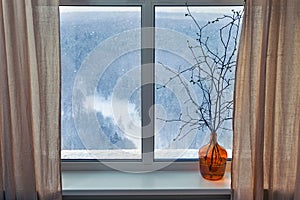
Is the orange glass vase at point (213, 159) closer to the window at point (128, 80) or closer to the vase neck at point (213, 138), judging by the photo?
the vase neck at point (213, 138)

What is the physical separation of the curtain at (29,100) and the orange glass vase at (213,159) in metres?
0.62

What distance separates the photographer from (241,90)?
5.30 feet

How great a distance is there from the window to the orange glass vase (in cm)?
11

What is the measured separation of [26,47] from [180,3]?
674 mm

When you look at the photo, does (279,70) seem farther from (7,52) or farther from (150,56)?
(7,52)

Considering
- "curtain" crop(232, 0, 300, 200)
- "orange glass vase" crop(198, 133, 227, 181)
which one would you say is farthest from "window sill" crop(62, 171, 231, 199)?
"curtain" crop(232, 0, 300, 200)

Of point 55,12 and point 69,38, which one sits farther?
point 69,38

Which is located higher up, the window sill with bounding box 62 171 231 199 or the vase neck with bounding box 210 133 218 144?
the vase neck with bounding box 210 133 218 144

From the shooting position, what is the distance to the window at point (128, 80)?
1841 millimetres

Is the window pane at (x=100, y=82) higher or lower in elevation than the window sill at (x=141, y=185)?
higher

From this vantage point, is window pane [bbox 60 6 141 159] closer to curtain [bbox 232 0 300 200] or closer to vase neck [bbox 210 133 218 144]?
vase neck [bbox 210 133 218 144]

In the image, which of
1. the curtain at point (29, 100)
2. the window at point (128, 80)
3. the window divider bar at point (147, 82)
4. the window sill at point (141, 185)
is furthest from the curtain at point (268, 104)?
the curtain at point (29, 100)

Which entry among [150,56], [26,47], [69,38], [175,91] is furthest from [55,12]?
[175,91]

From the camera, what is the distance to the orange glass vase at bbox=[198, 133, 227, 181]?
181 centimetres
